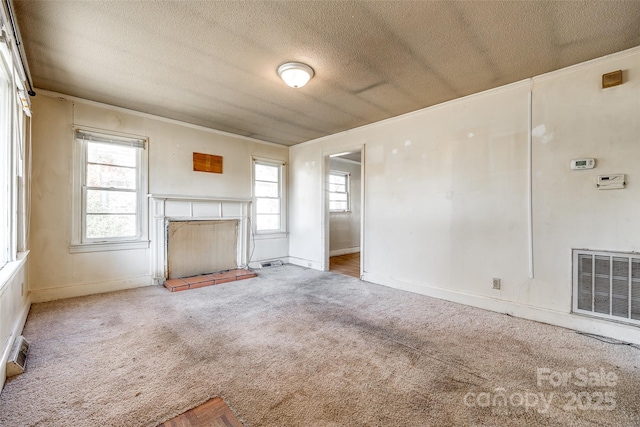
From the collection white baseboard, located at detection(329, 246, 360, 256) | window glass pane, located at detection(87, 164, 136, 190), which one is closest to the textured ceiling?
window glass pane, located at detection(87, 164, 136, 190)

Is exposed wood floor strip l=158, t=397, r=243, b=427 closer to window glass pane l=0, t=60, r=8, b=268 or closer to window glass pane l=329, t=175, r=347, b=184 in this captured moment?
window glass pane l=0, t=60, r=8, b=268

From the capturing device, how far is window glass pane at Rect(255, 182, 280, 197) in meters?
5.57

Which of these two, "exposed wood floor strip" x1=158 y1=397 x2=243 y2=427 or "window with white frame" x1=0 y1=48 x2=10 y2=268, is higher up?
"window with white frame" x1=0 y1=48 x2=10 y2=268

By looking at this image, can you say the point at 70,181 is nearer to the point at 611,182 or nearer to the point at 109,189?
the point at 109,189

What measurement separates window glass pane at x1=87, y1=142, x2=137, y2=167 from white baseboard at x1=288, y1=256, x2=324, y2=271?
326 cm

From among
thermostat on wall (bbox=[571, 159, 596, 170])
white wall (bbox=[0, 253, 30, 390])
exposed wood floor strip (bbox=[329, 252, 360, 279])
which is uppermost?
thermostat on wall (bbox=[571, 159, 596, 170])

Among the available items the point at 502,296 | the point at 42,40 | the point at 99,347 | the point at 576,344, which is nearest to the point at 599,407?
the point at 576,344

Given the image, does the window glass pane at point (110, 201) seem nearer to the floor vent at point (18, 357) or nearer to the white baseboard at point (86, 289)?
the white baseboard at point (86, 289)

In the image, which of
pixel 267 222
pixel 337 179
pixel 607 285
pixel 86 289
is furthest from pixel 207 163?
pixel 607 285

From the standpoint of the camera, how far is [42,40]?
2.35m

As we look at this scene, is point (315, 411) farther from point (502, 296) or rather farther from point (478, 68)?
point (478, 68)

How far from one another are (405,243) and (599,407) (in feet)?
8.39

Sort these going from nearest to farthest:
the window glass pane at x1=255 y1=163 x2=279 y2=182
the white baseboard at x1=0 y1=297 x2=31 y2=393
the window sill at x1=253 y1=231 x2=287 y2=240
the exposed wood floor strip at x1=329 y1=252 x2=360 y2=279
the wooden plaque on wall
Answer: the white baseboard at x1=0 y1=297 x2=31 y2=393
the wooden plaque on wall
the exposed wood floor strip at x1=329 y1=252 x2=360 y2=279
the window sill at x1=253 y1=231 x2=287 y2=240
the window glass pane at x1=255 y1=163 x2=279 y2=182

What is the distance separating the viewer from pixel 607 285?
2572 millimetres
